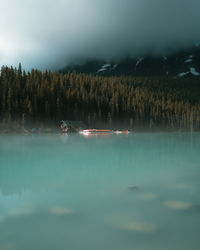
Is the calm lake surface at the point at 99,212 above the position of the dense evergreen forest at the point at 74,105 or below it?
below

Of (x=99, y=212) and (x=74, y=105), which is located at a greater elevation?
(x=74, y=105)

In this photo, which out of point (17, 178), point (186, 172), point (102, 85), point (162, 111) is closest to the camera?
point (17, 178)

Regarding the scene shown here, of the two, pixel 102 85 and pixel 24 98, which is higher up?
pixel 102 85

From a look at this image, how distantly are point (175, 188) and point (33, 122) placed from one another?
8436 centimetres

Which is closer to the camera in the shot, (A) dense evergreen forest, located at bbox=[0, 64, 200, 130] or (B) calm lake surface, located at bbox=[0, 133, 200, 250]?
(B) calm lake surface, located at bbox=[0, 133, 200, 250]

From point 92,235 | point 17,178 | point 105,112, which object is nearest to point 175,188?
point 92,235

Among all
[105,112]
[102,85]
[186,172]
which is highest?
[102,85]

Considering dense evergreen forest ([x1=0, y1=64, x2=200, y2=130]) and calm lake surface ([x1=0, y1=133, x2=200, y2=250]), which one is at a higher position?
dense evergreen forest ([x1=0, y1=64, x2=200, y2=130])

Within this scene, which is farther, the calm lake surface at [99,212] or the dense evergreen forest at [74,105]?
the dense evergreen forest at [74,105]

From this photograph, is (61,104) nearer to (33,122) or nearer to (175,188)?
(33,122)

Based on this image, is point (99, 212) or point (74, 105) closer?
point (99, 212)

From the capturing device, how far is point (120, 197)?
1212 centimetres

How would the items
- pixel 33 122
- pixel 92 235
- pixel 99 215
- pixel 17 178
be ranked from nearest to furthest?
pixel 92 235
pixel 99 215
pixel 17 178
pixel 33 122

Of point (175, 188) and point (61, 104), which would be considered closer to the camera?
point (175, 188)
